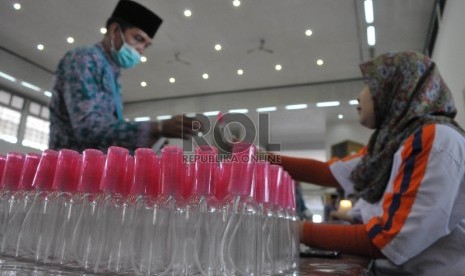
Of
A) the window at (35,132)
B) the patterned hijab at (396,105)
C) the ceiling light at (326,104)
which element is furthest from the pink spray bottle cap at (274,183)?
the window at (35,132)

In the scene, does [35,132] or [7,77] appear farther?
[35,132]

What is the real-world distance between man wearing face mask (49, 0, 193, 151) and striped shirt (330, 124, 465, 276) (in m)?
0.59

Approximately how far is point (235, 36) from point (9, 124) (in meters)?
5.10

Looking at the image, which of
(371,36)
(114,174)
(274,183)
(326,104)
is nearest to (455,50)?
(371,36)

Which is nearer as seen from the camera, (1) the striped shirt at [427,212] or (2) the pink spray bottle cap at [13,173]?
(2) the pink spray bottle cap at [13,173]

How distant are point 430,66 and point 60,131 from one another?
1.29m

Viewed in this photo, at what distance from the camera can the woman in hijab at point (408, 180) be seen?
35.5 inches

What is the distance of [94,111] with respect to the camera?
103cm

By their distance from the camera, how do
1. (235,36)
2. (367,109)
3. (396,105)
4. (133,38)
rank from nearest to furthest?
(396,105) < (367,109) < (133,38) < (235,36)

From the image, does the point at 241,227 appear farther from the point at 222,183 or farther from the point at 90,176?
the point at 90,176

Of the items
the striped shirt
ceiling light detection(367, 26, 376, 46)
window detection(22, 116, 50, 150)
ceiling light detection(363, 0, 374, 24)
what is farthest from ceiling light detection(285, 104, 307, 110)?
the striped shirt

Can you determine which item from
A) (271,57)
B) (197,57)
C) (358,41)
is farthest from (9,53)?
(358,41)

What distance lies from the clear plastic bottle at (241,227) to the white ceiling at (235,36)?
4.45m

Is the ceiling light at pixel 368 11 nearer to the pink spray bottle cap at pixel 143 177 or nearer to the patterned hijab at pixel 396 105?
the patterned hijab at pixel 396 105
